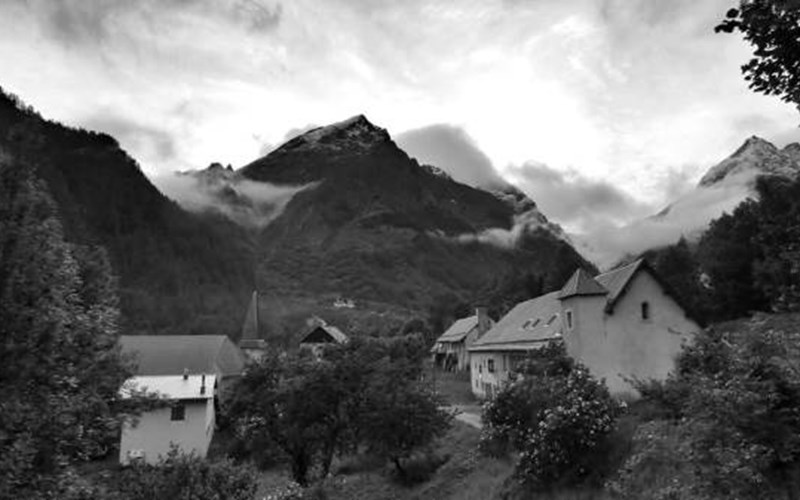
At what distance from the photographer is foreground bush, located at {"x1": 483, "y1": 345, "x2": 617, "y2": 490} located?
63.7ft

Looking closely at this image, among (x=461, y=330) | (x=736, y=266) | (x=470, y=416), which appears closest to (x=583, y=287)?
(x=470, y=416)

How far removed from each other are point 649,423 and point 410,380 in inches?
461

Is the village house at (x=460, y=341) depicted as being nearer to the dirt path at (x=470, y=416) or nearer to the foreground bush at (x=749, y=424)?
the dirt path at (x=470, y=416)

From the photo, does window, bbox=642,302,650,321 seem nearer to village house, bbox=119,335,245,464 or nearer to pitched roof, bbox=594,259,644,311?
pitched roof, bbox=594,259,644,311

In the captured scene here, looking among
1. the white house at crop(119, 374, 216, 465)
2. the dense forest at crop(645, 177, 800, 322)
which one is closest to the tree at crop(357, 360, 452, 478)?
the white house at crop(119, 374, 216, 465)

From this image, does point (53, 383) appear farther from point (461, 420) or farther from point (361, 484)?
point (461, 420)

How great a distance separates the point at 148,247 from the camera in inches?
6398

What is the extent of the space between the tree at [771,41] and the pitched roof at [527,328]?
95.8ft

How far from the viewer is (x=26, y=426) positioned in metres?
7.34

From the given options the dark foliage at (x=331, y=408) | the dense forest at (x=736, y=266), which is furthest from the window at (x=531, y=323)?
the dense forest at (x=736, y=266)

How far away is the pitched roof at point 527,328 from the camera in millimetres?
36969

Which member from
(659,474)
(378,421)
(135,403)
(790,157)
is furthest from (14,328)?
(378,421)

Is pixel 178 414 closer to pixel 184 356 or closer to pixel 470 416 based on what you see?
pixel 184 356

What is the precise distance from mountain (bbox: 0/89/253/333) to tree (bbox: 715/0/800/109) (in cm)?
11682
